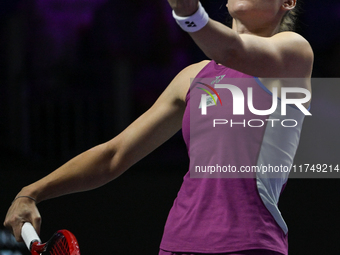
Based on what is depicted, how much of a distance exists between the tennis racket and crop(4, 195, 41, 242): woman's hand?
0.06 feet

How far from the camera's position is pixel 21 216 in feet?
4.73

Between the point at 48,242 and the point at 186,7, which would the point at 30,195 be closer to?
the point at 48,242

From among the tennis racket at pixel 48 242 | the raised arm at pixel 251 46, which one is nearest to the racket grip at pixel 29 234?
the tennis racket at pixel 48 242

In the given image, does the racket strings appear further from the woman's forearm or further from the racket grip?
the woman's forearm

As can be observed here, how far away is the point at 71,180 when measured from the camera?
1515mm

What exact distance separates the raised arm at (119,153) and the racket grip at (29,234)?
73 mm

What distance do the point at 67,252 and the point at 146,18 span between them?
4838 mm

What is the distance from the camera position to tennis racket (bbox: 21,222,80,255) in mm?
1320

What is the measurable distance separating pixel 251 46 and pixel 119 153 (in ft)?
2.21

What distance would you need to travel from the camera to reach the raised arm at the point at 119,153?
1501mm

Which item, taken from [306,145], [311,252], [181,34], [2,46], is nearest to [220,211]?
[311,252]

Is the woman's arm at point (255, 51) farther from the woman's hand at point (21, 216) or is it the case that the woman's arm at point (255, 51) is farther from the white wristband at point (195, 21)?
the woman's hand at point (21, 216)

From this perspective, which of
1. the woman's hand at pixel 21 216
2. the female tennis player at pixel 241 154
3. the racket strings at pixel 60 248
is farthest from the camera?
the woman's hand at pixel 21 216

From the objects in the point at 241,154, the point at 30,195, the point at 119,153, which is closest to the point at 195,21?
the point at 241,154
